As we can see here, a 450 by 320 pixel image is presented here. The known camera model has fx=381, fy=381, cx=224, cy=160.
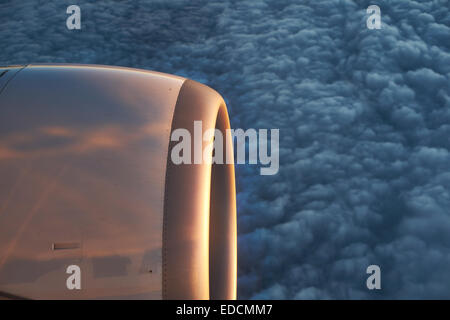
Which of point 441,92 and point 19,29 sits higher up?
point 19,29

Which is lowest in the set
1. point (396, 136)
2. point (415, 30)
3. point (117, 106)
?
point (396, 136)

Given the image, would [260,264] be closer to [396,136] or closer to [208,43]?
[396,136]

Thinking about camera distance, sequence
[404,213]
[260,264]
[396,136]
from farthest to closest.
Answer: [396,136] < [404,213] < [260,264]

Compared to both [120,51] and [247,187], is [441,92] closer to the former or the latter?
[247,187]

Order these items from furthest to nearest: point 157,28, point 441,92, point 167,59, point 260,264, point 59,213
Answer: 1. point 157,28
2. point 167,59
3. point 441,92
4. point 260,264
5. point 59,213

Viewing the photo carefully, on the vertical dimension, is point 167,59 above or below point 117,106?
above

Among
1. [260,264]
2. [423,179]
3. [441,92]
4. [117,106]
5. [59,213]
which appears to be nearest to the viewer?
[59,213]

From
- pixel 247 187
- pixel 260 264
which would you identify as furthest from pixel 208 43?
pixel 260 264

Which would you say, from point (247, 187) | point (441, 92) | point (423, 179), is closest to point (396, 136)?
point (423, 179)

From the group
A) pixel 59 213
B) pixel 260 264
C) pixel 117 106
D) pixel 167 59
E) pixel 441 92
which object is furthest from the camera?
pixel 167 59

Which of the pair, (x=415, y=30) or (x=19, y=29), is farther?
(x=19, y=29)
